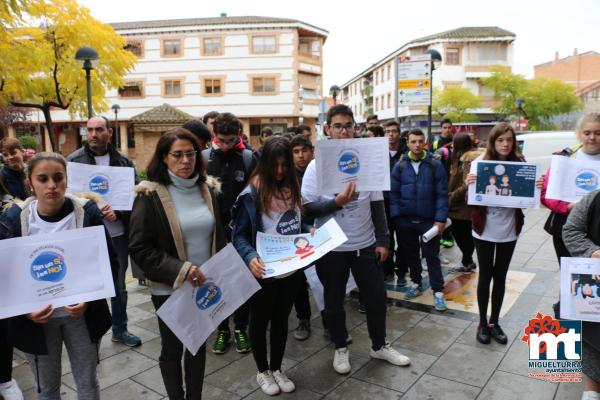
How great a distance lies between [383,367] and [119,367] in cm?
230

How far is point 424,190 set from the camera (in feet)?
16.3

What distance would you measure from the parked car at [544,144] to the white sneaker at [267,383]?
13.5 metres

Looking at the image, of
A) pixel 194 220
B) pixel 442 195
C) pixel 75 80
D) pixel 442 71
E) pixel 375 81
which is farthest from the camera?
pixel 375 81

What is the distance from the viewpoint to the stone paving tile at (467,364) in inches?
134

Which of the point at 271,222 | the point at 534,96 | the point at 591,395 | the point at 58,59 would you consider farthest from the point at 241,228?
the point at 534,96

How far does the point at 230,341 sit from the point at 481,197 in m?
2.78

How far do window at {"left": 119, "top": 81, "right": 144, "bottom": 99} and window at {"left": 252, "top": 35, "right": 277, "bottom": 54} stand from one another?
9.95m

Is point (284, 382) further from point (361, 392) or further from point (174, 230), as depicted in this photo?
point (174, 230)

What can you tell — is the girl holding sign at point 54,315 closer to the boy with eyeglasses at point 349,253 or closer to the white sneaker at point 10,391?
the white sneaker at point 10,391

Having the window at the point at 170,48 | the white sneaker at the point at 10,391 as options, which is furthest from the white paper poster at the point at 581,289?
the window at the point at 170,48

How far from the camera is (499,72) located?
3766 centimetres

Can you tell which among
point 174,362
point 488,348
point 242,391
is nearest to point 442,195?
point 488,348

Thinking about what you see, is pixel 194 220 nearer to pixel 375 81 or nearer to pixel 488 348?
pixel 488 348

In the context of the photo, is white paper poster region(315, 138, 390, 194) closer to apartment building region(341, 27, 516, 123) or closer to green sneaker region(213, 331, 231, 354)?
green sneaker region(213, 331, 231, 354)
